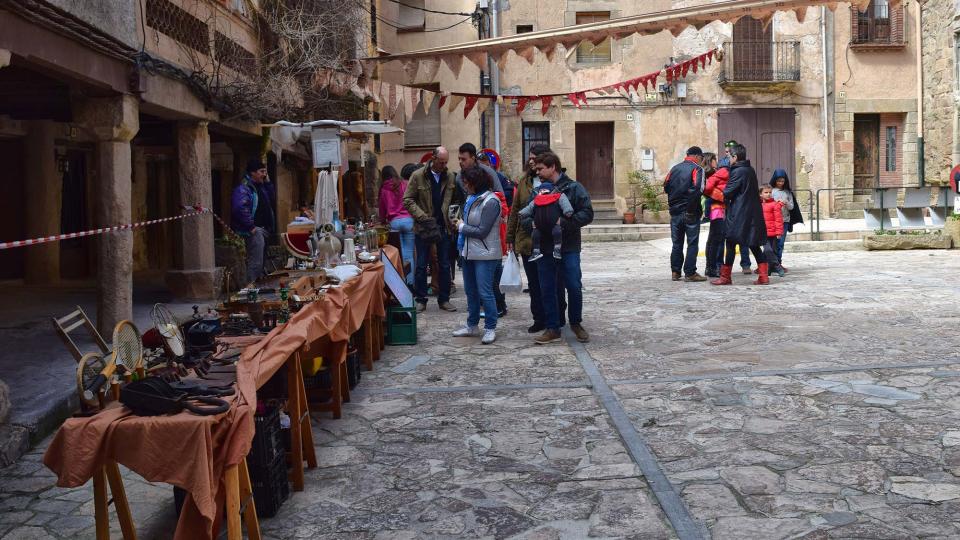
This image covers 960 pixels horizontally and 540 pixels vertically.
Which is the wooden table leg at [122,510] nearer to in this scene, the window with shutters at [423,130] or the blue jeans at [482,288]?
the blue jeans at [482,288]

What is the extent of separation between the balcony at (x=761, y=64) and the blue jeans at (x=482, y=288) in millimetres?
20036

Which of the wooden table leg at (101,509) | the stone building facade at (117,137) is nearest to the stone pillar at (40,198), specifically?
the stone building facade at (117,137)

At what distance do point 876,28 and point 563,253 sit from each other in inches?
884

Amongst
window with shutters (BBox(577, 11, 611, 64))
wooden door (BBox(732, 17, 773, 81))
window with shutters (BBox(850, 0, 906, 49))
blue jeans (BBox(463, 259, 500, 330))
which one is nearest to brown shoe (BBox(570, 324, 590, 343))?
blue jeans (BBox(463, 259, 500, 330))

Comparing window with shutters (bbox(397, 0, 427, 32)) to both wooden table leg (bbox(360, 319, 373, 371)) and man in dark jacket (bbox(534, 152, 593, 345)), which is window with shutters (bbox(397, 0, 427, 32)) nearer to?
man in dark jacket (bbox(534, 152, 593, 345))

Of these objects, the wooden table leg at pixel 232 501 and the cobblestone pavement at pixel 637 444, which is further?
the cobblestone pavement at pixel 637 444

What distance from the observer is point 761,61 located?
2714 cm

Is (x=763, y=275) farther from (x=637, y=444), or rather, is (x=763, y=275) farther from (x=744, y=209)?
(x=637, y=444)

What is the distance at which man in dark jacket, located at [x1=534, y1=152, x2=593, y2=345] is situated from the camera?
27.3 feet

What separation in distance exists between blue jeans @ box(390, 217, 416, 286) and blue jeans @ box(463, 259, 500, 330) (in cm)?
260

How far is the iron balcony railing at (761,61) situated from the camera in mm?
26984

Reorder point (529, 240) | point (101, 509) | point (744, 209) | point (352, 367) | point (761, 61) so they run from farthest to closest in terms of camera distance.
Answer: point (761, 61), point (744, 209), point (529, 240), point (352, 367), point (101, 509)

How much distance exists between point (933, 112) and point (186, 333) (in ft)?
82.9

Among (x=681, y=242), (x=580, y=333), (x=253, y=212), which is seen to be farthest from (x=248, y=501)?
(x=681, y=242)
